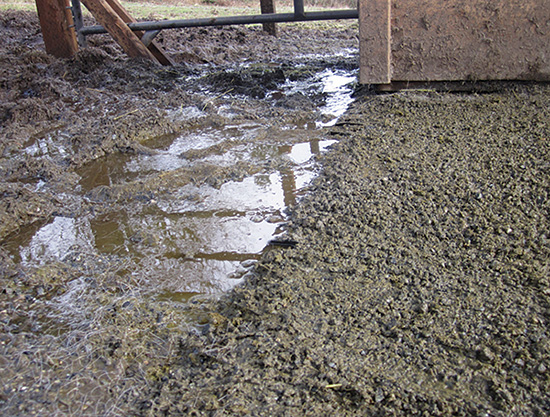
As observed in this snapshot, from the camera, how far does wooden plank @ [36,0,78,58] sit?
20.9 feet

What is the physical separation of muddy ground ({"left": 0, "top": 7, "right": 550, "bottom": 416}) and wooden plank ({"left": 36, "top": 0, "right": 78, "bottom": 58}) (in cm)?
315

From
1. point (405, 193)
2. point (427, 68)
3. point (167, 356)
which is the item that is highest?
point (427, 68)

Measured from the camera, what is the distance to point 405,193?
2773 millimetres

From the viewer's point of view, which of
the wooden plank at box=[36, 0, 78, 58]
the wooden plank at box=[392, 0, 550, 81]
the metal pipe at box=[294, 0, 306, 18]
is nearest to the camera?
the wooden plank at box=[392, 0, 550, 81]

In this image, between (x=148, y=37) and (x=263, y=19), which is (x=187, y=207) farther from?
(x=148, y=37)

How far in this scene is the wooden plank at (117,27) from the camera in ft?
19.8

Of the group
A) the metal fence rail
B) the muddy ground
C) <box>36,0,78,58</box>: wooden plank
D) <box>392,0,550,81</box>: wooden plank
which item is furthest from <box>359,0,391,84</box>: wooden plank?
<box>36,0,78,58</box>: wooden plank

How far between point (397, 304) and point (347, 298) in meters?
0.22

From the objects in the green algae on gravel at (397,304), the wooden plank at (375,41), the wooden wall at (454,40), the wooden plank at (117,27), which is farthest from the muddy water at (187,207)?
the wooden plank at (117,27)

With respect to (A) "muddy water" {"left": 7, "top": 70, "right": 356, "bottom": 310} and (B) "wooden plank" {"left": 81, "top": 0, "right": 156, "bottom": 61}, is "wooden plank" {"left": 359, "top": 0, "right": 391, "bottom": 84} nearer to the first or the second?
(A) "muddy water" {"left": 7, "top": 70, "right": 356, "bottom": 310}

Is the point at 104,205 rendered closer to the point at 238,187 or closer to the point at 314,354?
the point at 238,187

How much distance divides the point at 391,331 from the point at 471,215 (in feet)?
3.45

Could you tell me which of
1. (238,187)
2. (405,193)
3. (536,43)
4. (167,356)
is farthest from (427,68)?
(167,356)

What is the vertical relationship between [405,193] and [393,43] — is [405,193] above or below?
below
